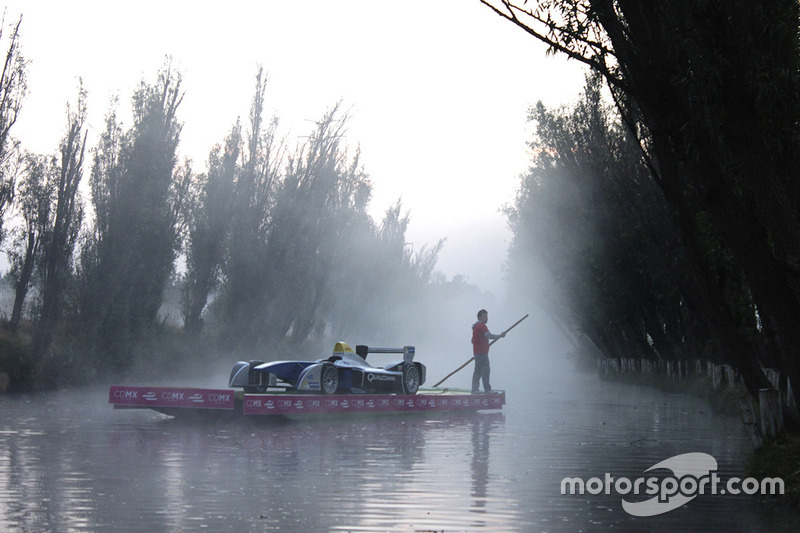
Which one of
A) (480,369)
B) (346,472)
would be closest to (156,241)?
(480,369)

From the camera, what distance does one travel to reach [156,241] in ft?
105

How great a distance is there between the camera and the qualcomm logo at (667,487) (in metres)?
8.55

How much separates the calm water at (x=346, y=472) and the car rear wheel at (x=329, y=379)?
73cm

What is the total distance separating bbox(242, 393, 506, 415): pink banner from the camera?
15266 millimetres

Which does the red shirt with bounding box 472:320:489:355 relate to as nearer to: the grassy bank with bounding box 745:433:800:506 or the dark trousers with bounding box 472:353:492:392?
the dark trousers with bounding box 472:353:492:392

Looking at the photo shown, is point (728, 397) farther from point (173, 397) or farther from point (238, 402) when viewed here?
point (173, 397)

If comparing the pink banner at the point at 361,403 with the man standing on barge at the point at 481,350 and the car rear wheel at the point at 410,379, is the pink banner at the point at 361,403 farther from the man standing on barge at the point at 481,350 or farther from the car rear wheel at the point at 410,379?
the man standing on barge at the point at 481,350

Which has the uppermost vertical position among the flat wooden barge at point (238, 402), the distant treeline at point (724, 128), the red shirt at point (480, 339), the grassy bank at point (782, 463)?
the distant treeline at point (724, 128)

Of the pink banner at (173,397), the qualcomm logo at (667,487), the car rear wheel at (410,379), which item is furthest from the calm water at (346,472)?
the car rear wheel at (410,379)

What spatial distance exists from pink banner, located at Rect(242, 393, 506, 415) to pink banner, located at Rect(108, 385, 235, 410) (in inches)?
16.0

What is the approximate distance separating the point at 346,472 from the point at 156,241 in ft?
77.1

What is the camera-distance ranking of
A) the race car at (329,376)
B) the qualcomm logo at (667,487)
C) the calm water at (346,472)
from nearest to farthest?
the calm water at (346,472), the qualcomm logo at (667,487), the race car at (329,376)

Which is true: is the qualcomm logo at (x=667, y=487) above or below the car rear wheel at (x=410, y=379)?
below

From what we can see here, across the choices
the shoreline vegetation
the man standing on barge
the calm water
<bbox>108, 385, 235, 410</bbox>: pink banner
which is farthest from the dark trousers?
<bbox>108, 385, 235, 410</bbox>: pink banner
